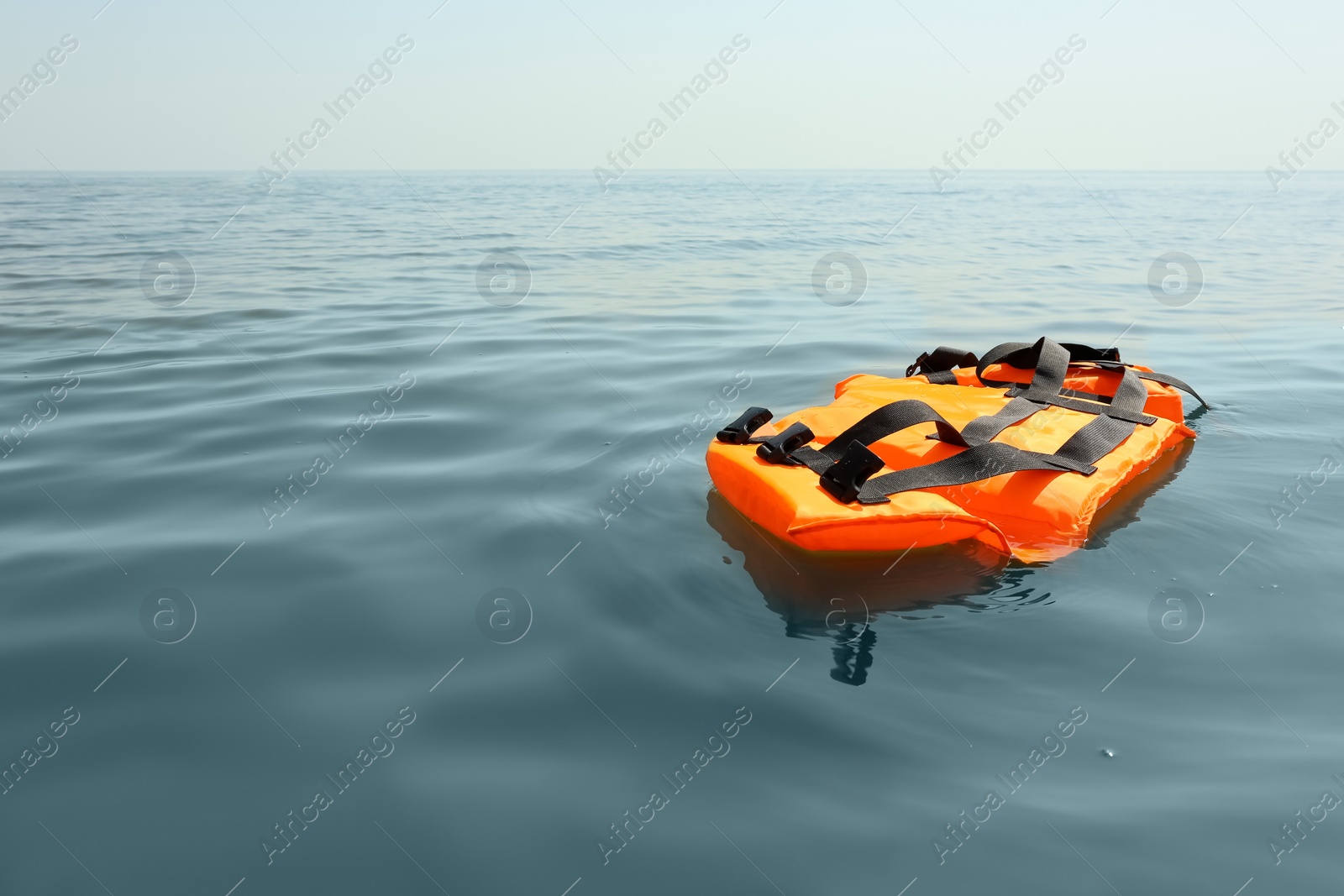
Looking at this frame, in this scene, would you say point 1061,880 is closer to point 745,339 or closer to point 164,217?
point 745,339

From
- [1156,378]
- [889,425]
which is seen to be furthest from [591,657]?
[1156,378]

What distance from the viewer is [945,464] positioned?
12.2 ft

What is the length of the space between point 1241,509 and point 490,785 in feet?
11.8

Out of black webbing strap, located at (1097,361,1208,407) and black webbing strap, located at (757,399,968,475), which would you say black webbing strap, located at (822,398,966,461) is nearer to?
black webbing strap, located at (757,399,968,475)

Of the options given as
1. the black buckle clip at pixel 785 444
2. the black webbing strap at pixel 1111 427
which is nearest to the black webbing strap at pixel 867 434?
the black buckle clip at pixel 785 444

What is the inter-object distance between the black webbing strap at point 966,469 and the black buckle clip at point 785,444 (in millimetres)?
399

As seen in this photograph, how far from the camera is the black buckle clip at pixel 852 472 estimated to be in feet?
11.4

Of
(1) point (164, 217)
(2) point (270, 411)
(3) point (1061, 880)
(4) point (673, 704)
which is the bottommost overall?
(1) point (164, 217)

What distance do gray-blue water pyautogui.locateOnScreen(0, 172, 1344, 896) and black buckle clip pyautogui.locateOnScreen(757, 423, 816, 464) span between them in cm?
40

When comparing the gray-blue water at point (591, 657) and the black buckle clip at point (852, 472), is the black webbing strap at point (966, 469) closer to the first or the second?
the black buckle clip at point (852, 472)

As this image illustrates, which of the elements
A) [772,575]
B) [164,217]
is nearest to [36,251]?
[164,217]

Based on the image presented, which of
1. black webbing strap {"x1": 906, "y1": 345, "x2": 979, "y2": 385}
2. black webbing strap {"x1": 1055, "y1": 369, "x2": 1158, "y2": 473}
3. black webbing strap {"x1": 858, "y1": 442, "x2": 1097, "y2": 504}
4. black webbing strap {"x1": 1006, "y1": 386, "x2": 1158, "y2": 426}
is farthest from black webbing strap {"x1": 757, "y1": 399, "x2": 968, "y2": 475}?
black webbing strap {"x1": 906, "y1": 345, "x2": 979, "y2": 385}

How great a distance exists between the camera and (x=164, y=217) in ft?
69.2

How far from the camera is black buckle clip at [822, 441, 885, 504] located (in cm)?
348
